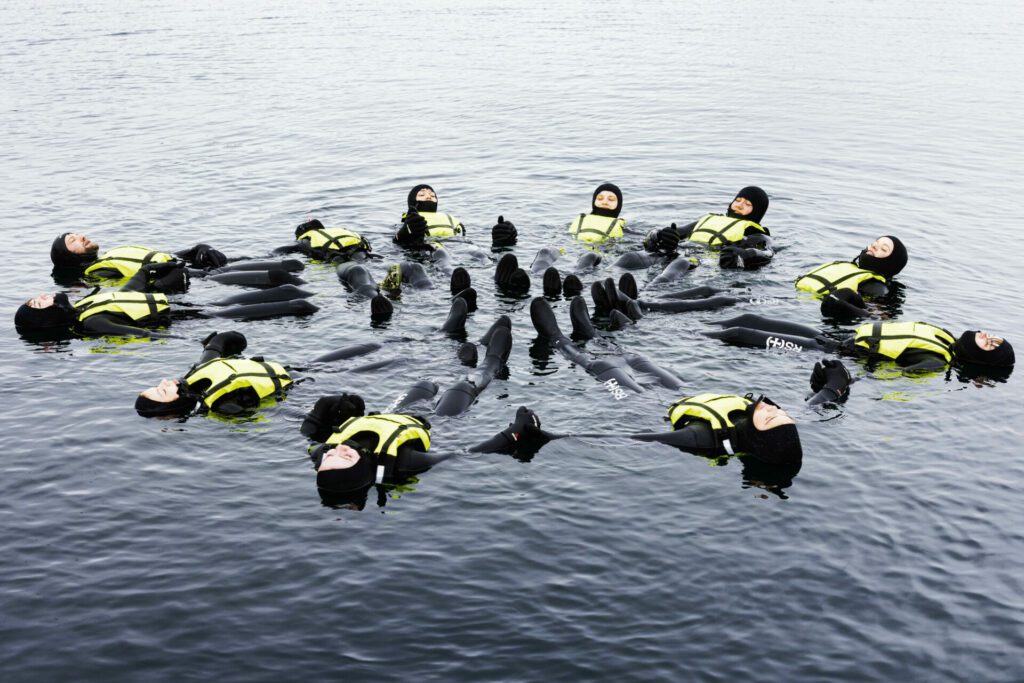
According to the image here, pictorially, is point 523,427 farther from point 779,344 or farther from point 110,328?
point 110,328

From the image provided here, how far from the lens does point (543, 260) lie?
64.4 feet

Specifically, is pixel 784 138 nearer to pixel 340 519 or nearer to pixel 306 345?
pixel 306 345

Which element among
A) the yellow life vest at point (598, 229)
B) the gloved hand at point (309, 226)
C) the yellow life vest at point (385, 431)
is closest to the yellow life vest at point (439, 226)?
the gloved hand at point (309, 226)

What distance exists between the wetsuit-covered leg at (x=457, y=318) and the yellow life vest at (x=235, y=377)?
129 inches

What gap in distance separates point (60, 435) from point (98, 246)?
341 inches

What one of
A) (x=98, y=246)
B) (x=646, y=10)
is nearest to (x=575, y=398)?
(x=98, y=246)

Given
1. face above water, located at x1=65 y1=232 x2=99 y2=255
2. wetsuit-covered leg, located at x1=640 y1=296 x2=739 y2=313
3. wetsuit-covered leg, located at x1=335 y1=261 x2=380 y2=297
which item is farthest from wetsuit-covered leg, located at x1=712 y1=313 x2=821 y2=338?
face above water, located at x1=65 y1=232 x2=99 y2=255

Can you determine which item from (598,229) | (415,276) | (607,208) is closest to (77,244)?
A: (415,276)

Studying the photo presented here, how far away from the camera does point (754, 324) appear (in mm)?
16125

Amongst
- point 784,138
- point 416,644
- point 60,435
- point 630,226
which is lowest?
point 416,644

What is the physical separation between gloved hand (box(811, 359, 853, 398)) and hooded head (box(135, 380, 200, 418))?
9.06 meters

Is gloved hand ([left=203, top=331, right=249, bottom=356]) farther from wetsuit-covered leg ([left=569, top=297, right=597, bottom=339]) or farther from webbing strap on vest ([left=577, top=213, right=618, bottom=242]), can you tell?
webbing strap on vest ([left=577, top=213, right=618, bottom=242])

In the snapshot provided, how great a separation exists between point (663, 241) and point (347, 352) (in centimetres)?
752

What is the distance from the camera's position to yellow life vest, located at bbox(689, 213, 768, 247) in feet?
66.6
